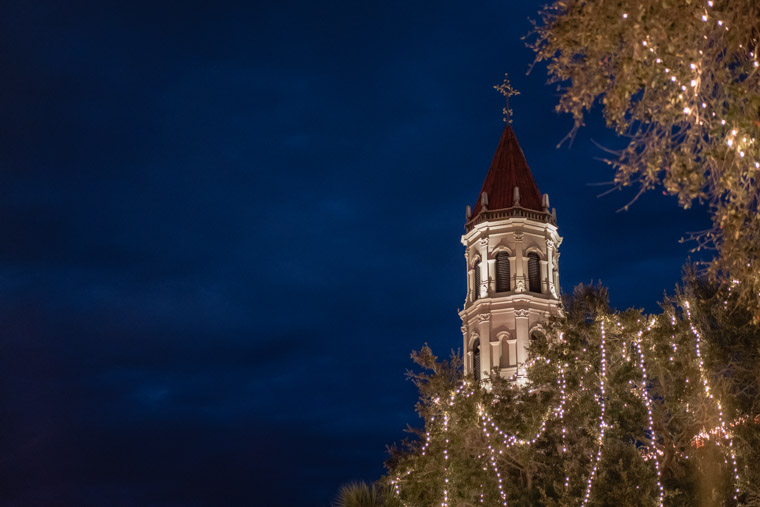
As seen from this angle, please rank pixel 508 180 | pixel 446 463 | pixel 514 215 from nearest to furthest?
pixel 446 463 → pixel 514 215 → pixel 508 180

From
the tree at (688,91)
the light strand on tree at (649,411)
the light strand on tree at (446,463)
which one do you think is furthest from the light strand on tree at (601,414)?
the tree at (688,91)

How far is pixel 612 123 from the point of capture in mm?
11492

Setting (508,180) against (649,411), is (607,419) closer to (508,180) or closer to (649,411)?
(649,411)

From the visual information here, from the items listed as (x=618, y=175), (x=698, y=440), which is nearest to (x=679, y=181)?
(x=618, y=175)

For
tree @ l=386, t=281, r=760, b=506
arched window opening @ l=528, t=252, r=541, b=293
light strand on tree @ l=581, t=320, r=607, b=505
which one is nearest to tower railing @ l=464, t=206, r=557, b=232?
arched window opening @ l=528, t=252, r=541, b=293

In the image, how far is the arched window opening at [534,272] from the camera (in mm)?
48125

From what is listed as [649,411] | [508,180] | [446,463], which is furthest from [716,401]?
[508,180]

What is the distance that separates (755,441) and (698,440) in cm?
274

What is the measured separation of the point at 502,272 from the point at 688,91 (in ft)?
124

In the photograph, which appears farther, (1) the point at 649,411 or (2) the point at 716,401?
(1) the point at 649,411

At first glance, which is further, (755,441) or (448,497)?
(448,497)

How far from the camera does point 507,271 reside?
4841 cm

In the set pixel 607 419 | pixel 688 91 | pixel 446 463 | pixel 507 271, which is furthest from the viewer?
pixel 507 271

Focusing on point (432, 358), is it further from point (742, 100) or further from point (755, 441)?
point (742, 100)
